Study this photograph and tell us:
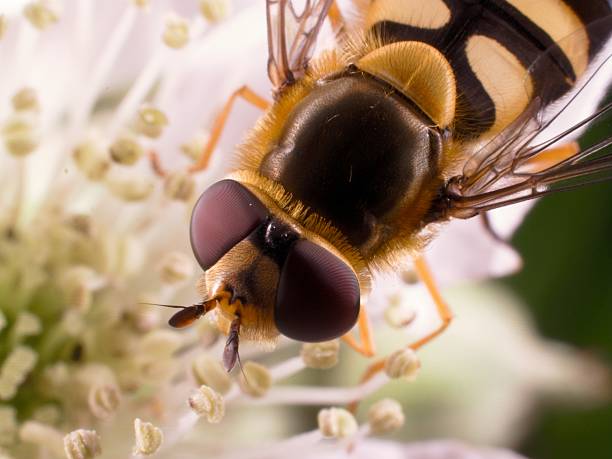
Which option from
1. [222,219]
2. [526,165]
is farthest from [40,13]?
[526,165]

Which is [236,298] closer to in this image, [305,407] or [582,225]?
[305,407]

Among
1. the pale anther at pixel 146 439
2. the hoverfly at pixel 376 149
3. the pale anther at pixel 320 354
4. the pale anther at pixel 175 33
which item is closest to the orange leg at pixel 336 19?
the hoverfly at pixel 376 149

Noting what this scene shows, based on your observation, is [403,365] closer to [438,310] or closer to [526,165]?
[438,310]

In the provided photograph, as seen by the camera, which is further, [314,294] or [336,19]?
[336,19]

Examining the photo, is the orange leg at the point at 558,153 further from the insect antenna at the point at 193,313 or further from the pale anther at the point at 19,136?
the pale anther at the point at 19,136

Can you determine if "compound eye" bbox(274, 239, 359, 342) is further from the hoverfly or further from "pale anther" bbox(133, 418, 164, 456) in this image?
"pale anther" bbox(133, 418, 164, 456)

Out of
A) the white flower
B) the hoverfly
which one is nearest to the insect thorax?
the hoverfly

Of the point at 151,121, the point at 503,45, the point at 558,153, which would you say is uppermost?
the point at 503,45
